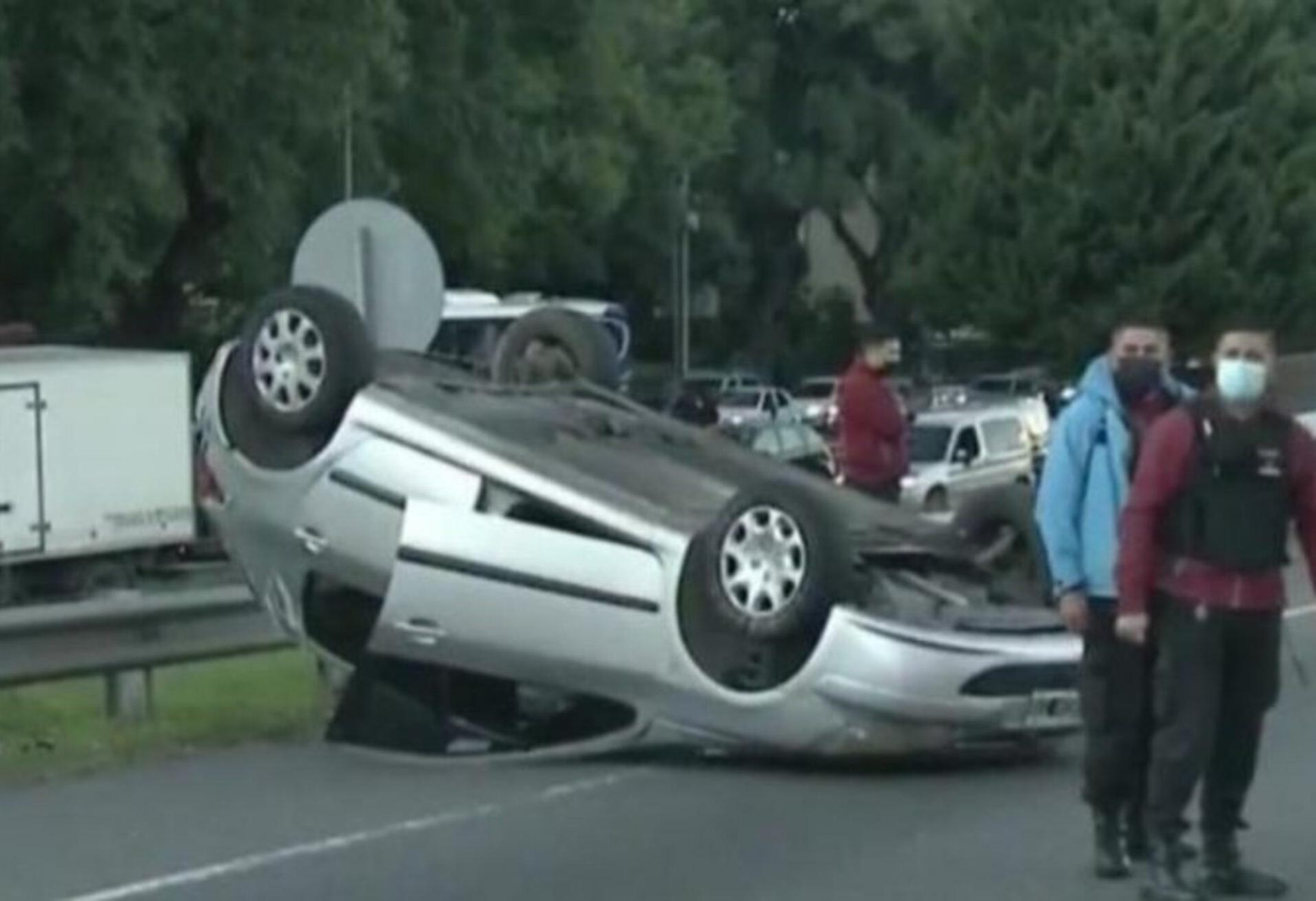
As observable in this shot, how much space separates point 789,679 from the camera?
47.5 ft

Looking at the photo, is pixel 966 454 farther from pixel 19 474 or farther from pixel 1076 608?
pixel 1076 608

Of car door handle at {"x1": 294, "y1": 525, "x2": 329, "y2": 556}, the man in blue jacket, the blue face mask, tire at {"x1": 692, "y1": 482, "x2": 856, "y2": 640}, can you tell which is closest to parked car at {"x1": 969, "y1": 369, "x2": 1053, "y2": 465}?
car door handle at {"x1": 294, "y1": 525, "x2": 329, "y2": 556}

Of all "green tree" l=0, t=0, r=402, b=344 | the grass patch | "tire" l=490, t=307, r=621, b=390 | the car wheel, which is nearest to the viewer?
the grass patch

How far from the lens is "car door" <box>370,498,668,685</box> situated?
1472 cm

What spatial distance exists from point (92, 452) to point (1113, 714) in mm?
31133

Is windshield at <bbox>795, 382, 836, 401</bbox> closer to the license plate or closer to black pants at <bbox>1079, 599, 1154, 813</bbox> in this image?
the license plate

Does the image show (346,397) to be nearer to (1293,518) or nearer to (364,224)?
(364,224)

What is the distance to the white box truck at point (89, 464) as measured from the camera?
40406mm

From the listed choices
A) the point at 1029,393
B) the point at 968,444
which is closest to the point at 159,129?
the point at 968,444

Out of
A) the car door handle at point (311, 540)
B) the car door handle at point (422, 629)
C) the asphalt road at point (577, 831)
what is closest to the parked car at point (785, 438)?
the car door handle at point (311, 540)

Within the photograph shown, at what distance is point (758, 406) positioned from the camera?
5994cm

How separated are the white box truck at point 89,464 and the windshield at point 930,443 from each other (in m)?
8.95

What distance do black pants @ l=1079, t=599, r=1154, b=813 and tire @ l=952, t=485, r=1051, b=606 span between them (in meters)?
3.68

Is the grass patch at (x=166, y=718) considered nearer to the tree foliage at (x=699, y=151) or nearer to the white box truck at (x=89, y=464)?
the tree foliage at (x=699, y=151)
